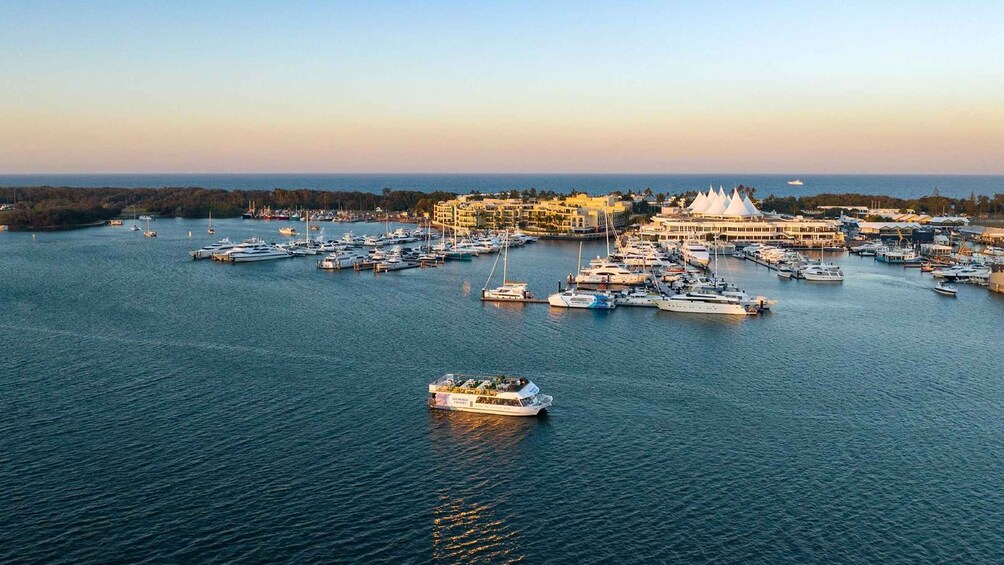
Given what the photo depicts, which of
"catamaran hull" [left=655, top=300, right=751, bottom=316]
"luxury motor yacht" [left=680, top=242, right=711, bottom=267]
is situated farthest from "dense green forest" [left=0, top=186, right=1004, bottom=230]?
"catamaran hull" [left=655, top=300, right=751, bottom=316]

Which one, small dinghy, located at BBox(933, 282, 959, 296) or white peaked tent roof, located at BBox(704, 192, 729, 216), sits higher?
white peaked tent roof, located at BBox(704, 192, 729, 216)

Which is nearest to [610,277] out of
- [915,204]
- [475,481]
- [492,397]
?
[492,397]

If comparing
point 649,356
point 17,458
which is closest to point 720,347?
point 649,356

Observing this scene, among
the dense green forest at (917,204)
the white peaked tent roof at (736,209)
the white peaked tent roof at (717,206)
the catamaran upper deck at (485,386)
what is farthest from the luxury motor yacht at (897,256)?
the catamaran upper deck at (485,386)

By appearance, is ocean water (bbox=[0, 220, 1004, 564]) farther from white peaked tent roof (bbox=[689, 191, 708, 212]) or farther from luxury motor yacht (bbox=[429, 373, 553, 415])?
white peaked tent roof (bbox=[689, 191, 708, 212])

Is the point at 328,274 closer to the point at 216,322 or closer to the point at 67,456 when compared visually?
the point at 216,322

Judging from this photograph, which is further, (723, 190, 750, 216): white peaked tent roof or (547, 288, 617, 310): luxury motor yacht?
(723, 190, 750, 216): white peaked tent roof

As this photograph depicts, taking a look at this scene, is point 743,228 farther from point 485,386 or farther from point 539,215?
point 485,386
